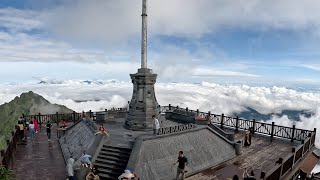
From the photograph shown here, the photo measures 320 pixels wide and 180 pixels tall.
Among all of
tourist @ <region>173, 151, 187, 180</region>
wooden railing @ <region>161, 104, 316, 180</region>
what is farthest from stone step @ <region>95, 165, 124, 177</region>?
wooden railing @ <region>161, 104, 316, 180</region>

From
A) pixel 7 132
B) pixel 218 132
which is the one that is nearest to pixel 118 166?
pixel 218 132

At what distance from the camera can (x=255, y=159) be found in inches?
753

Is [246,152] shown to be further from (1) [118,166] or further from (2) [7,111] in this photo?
(2) [7,111]

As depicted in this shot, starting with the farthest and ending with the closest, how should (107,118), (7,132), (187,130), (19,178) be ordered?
(7,132) → (107,118) → (187,130) → (19,178)

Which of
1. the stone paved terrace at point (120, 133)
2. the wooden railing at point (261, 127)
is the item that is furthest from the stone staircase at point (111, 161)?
the wooden railing at point (261, 127)

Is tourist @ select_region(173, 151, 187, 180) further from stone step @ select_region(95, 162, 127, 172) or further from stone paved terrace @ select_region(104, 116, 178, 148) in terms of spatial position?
stone paved terrace @ select_region(104, 116, 178, 148)

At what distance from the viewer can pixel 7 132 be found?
54.7m

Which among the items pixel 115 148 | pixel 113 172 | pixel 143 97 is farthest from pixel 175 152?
pixel 143 97

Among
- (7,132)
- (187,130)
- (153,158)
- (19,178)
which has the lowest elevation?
(7,132)

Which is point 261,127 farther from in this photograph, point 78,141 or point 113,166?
point 78,141

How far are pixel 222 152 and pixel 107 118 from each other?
40.2 feet

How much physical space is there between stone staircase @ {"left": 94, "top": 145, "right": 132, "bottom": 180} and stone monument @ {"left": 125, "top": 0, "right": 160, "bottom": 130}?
5154mm

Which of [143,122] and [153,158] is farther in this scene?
[143,122]

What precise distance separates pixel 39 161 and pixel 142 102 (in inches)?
344
